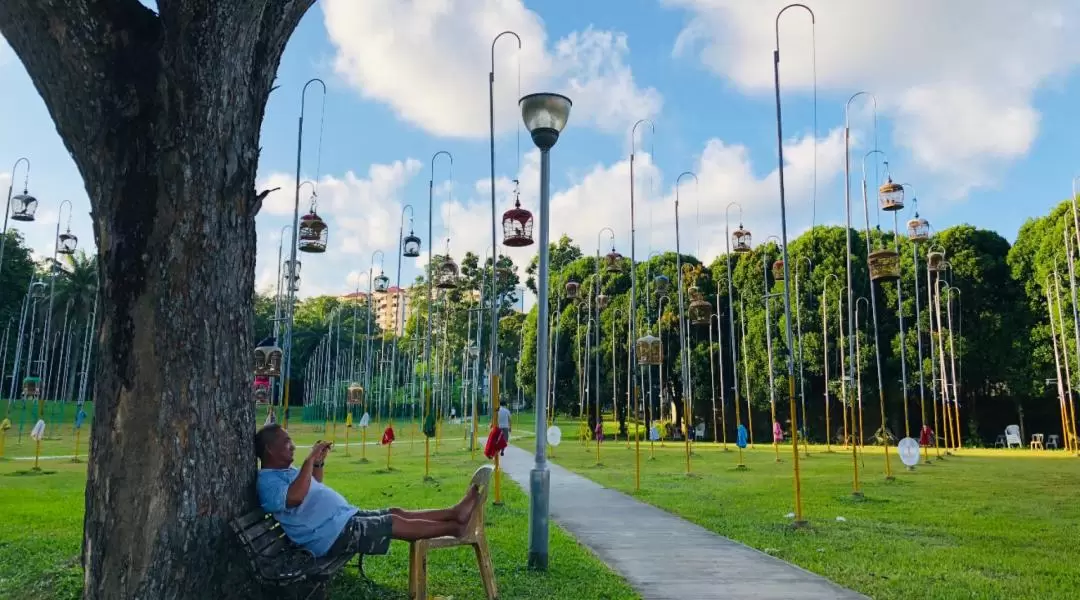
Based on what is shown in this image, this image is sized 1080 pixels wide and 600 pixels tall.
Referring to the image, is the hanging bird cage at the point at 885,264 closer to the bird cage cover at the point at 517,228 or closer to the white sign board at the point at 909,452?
the white sign board at the point at 909,452

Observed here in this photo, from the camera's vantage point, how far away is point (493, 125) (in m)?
10.0

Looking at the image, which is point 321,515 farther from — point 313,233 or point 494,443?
point 313,233

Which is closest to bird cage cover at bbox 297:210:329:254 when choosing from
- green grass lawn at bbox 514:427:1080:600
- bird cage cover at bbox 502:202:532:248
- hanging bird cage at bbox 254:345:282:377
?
hanging bird cage at bbox 254:345:282:377

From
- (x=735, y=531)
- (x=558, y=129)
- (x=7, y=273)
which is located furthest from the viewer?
(x=7, y=273)

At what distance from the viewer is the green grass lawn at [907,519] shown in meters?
6.15

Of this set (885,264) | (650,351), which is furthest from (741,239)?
(885,264)

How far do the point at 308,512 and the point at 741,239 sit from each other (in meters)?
14.2

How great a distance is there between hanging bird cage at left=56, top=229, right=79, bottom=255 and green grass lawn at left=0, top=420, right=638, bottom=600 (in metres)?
5.16

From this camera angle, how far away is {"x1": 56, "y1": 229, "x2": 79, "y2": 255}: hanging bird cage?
642 inches

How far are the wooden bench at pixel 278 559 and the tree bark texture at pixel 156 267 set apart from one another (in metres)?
0.15

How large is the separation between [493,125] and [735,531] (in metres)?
6.27

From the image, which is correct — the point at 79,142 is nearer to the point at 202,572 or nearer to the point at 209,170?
the point at 209,170

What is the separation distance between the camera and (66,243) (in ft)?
53.7

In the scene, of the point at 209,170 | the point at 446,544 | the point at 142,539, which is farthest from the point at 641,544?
the point at 209,170
